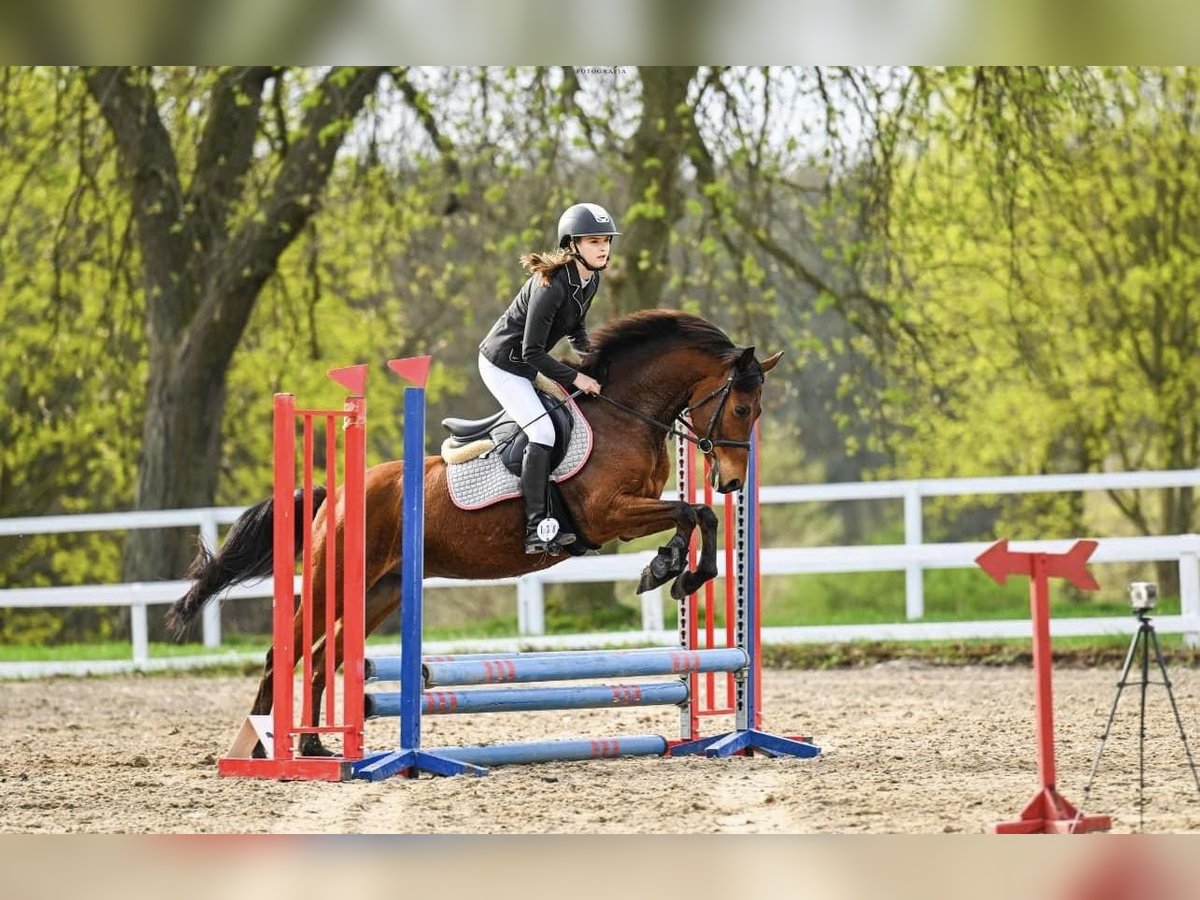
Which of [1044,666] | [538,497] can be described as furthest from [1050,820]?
[538,497]

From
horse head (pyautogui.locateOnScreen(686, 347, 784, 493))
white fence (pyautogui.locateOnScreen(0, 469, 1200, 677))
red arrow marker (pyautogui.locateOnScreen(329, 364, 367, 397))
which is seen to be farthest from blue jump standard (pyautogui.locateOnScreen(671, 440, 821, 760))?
white fence (pyautogui.locateOnScreen(0, 469, 1200, 677))

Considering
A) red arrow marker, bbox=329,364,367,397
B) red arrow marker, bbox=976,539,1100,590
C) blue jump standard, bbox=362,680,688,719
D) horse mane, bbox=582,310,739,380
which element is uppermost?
horse mane, bbox=582,310,739,380

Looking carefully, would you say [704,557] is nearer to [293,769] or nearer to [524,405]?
[524,405]

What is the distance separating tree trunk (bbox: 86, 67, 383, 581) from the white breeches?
6.02 m

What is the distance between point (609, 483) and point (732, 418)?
0.46 meters

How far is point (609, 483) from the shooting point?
17.8ft

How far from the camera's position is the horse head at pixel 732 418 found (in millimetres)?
5344

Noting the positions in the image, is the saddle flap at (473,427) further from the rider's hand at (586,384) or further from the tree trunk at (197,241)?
the tree trunk at (197,241)

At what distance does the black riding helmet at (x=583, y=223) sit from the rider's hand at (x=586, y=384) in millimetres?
445

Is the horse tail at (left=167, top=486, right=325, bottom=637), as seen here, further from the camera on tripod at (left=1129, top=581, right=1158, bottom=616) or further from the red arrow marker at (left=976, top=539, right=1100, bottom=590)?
the camera on tripod at (left=1129, top=581, right=1158, bottom=616)

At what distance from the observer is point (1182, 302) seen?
12.8 metres

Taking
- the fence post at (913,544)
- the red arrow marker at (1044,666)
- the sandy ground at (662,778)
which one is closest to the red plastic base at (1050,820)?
the red arrow marker at (1044,666)

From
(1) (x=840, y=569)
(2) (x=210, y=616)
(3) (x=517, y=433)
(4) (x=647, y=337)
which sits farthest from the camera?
(2) (x=210, y=616)

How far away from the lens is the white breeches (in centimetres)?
541
